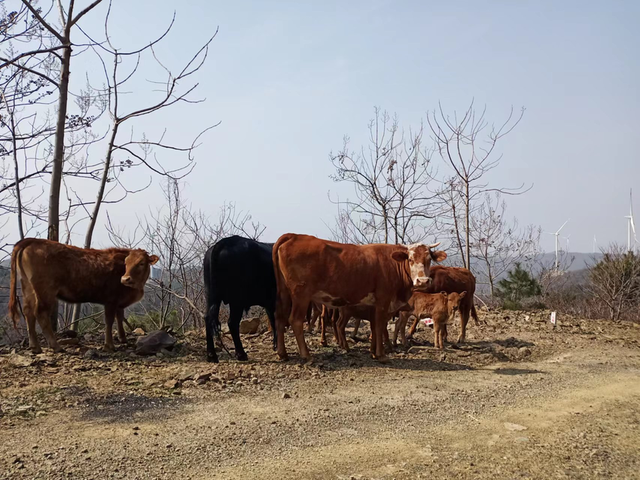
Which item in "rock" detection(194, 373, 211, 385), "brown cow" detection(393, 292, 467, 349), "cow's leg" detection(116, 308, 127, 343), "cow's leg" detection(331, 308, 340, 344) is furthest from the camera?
"brown cow" detection(393, 292, 467, 349)

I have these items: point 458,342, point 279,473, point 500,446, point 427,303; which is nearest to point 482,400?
point 500,446

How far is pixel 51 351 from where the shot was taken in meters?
9.44

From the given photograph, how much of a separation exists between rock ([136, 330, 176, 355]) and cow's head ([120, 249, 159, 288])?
1.04m

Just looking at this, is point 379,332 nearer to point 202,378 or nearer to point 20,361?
point 202,378

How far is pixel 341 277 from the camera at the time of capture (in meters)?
9.57

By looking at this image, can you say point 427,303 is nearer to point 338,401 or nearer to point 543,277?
point 338,401

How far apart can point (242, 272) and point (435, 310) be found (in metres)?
3.98

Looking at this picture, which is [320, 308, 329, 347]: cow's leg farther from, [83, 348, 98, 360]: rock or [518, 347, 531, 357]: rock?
[83, 348, 98, 360]: rock

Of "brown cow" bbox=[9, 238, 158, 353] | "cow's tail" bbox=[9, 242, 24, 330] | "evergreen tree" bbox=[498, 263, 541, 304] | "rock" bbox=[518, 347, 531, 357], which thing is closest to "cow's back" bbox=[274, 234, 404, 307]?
"rock" bbox=[518, 347, 531, 357]

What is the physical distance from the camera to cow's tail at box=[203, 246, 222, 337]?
9.47 metres

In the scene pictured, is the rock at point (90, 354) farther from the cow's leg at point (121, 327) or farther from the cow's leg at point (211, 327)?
the cow's leg at point (211, 327)

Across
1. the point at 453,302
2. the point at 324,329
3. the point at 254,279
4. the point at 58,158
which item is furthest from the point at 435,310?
the point at 58,158

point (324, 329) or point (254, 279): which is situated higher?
point (254, 279)

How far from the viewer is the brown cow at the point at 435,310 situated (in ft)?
36.8
